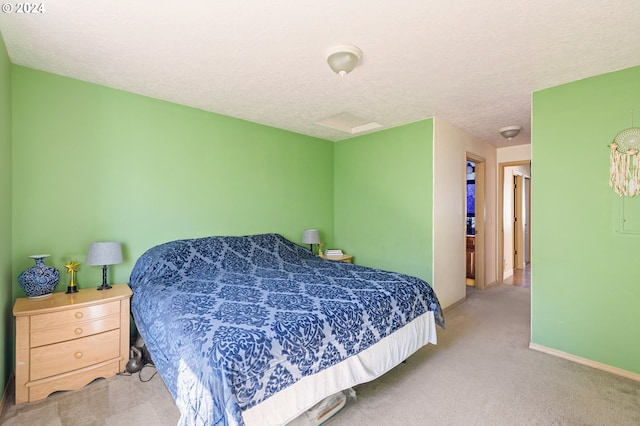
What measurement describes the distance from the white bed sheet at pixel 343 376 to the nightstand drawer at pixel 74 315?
5.16 feet

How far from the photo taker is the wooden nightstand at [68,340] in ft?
6.38

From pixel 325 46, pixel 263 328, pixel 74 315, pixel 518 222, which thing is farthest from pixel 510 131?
pixel 74 315

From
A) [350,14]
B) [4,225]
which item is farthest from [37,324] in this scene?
[350,14]

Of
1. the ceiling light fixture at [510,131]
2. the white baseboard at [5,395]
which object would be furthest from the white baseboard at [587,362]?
the white baseboard at [5,395]

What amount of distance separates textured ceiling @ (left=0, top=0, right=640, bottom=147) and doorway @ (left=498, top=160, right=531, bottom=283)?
2.71m

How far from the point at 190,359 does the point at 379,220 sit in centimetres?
310

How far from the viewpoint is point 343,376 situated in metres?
1.78

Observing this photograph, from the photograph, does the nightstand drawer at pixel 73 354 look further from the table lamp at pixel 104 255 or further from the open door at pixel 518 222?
the open door at pixel 518 222

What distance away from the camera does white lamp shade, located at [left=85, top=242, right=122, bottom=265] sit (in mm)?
2352

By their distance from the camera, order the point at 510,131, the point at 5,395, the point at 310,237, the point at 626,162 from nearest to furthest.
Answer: the point at 5,395 < the point at 626,162 < the point at 510,131 < the point at 310,237

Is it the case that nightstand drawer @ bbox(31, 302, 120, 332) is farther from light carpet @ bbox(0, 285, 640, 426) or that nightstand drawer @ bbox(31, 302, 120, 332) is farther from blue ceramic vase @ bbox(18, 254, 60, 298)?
light carpet @ bbox(0, 285, 640, 426)

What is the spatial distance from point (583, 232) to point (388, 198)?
2023 mm

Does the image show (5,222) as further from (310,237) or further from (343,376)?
(310,237)

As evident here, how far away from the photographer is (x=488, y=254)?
4.87m
